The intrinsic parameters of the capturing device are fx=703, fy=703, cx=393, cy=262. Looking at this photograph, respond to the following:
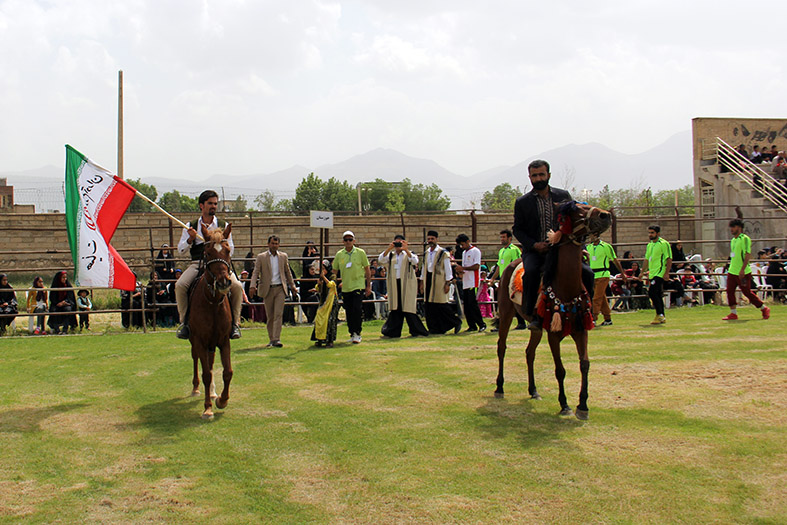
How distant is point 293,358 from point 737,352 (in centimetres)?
671

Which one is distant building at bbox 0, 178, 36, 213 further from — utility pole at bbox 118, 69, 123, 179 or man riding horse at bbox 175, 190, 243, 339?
man riding horse at bbox 175, 190, 243, 339

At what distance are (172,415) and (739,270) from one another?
1228 centimetres

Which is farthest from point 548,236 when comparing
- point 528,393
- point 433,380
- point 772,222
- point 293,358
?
point 772,222

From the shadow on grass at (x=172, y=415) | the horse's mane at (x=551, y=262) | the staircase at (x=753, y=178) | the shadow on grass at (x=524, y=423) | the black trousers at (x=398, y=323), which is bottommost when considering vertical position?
the shadow on grass at (x=524, y=423)

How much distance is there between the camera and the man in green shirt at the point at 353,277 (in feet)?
43.2

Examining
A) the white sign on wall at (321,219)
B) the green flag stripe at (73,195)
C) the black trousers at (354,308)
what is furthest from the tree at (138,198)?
the green flag stripe at (73,195)

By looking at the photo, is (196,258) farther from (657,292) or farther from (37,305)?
(657,292)

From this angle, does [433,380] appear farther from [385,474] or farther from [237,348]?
[237,348]

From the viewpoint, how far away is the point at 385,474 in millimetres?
5387

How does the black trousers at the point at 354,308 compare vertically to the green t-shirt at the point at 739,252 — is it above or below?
below

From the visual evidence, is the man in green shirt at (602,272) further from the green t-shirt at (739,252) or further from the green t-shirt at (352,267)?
the green t-shirt at (352,267)

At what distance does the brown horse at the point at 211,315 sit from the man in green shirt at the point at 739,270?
445 inches

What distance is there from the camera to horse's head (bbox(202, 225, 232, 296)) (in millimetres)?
7207

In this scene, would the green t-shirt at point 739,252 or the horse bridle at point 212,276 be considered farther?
the green t-shirt at point 739,252
